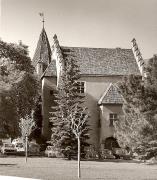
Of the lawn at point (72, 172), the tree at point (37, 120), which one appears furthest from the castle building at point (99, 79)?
the lawn at point (72, 172)

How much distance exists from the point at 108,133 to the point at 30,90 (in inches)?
388

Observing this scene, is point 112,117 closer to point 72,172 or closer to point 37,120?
point 37,120

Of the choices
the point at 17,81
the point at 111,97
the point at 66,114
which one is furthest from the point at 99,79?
the point at 17,81

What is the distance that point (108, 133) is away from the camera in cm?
4972

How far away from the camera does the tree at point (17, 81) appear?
41.1m

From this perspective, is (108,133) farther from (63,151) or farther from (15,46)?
(15,46)

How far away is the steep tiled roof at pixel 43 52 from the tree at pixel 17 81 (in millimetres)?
9218

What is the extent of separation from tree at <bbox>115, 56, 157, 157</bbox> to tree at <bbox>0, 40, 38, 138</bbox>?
1058cm

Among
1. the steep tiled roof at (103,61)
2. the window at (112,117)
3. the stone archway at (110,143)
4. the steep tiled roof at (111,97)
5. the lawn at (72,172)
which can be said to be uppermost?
the steep tiled roof at (103,61)

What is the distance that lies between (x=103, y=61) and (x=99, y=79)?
2.50m

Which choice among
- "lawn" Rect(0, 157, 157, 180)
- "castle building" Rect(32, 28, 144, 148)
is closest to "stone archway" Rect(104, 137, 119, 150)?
"castle building" Rect(32, 28, 144, 148)

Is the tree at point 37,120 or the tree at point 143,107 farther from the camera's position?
the tree at point 37,120

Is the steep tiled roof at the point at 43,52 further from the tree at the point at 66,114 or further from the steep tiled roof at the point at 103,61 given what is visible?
the tree at the point at 66,114

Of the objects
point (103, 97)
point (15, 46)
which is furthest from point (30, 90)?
point (103, 97)
